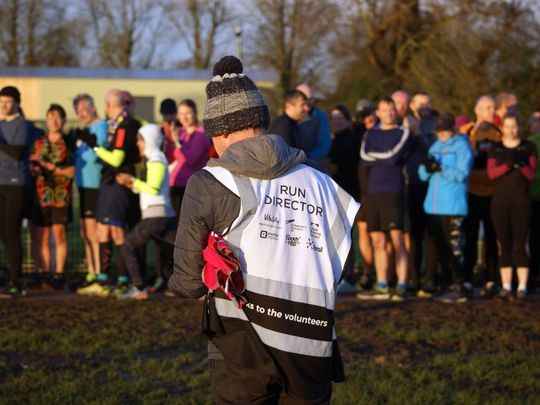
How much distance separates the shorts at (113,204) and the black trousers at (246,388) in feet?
20.6

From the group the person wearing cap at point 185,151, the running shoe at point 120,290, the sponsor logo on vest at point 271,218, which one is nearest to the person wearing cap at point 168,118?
the person wearing cap at point 185,151

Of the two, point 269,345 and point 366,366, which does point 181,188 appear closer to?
point 366,366

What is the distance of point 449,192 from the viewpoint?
9.72 metres

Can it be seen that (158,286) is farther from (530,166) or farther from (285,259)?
(285,259)

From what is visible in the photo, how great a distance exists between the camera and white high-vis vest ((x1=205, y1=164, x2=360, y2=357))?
3.50 m

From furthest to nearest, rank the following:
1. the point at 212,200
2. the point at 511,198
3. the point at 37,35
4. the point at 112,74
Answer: the point at 37,35, the point at 112,74, the point at 511,198, the point at 212,200

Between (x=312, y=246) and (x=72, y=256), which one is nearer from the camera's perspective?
(x=312, y=246)

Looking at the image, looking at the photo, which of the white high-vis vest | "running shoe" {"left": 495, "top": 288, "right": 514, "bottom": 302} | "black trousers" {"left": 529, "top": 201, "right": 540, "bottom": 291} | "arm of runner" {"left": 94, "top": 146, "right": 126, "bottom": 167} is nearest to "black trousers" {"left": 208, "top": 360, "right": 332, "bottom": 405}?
the white high-vis vest

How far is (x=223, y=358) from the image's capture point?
357cm

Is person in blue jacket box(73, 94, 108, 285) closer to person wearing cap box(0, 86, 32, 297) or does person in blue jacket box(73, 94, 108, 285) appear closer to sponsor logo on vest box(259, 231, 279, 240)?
person wearing cap box(0, 86, 32, 297)

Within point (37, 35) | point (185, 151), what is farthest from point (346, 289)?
point (37, 35)

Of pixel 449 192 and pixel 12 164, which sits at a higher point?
pixel 12 164

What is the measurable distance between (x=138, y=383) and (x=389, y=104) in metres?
4.76

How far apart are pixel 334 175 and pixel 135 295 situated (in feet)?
9.16
